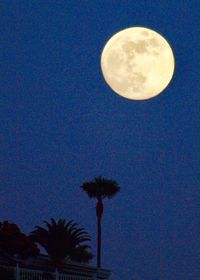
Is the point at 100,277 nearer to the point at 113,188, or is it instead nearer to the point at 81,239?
the point at 81,239

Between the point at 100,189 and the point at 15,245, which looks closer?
the point at 15,245

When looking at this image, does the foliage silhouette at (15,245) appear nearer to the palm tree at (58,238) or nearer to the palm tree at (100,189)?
the palm tree at (58,238)

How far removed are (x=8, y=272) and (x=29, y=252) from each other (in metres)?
10.7

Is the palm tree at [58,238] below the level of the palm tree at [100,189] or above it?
below

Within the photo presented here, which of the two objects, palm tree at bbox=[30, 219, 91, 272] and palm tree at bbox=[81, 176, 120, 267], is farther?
palm tree at bbox=[81, 176, 120, 267]

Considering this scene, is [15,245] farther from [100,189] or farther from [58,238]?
[100,189]

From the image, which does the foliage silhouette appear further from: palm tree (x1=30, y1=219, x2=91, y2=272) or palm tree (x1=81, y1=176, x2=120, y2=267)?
palm tree (x1=81, y1=176, x2=120, y2=267)

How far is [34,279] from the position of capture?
99.8ft

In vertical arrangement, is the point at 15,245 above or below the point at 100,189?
below

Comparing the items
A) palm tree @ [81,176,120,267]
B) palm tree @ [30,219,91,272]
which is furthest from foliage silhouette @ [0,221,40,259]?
palm tree @ [81,176,120,267]

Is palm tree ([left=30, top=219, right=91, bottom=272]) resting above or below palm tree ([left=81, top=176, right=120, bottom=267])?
below

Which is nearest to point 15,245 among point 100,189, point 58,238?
point 58,238

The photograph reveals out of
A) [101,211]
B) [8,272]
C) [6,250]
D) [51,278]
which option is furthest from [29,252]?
[101,211]

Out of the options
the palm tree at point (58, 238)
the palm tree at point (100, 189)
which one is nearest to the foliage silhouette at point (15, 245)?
the palm tree at point (58, 238)
